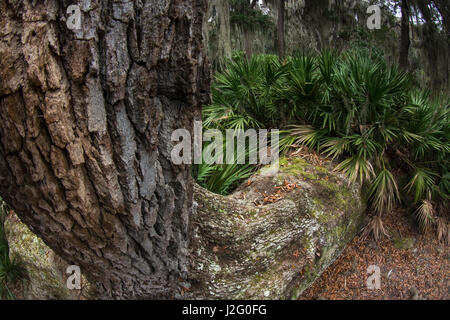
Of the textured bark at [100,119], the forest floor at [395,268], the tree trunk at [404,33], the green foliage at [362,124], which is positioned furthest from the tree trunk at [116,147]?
the tree trunk at [404,33]

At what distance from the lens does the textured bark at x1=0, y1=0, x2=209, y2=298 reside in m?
1.53

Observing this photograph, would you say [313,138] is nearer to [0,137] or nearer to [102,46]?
[102,46]

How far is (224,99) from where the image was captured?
213 inches

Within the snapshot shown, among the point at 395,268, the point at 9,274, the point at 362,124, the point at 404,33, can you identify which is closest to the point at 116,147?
the point at 9,274

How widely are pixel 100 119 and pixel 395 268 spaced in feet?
13.8

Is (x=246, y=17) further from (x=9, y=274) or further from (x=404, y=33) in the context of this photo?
(x=9, y=274)

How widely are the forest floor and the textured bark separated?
2.51m

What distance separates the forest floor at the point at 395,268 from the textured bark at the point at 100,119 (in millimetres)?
2508

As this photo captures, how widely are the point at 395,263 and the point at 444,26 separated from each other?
5754 millimetres

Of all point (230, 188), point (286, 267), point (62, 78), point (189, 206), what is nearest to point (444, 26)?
point (230, 188)

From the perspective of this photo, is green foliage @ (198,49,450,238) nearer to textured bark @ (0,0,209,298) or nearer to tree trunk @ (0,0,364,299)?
tree trunk @ (0,0,364,299)

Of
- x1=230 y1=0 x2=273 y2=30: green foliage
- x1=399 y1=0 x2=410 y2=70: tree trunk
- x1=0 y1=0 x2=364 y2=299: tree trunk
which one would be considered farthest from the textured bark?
x1=230 y1=0 x2=273 y2=30: green foliage

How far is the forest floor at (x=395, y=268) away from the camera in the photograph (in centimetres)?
391

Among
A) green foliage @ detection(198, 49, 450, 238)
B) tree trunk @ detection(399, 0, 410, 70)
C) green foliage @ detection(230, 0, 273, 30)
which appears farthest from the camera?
green foliage @ detection(230, 0, 273, 30)
